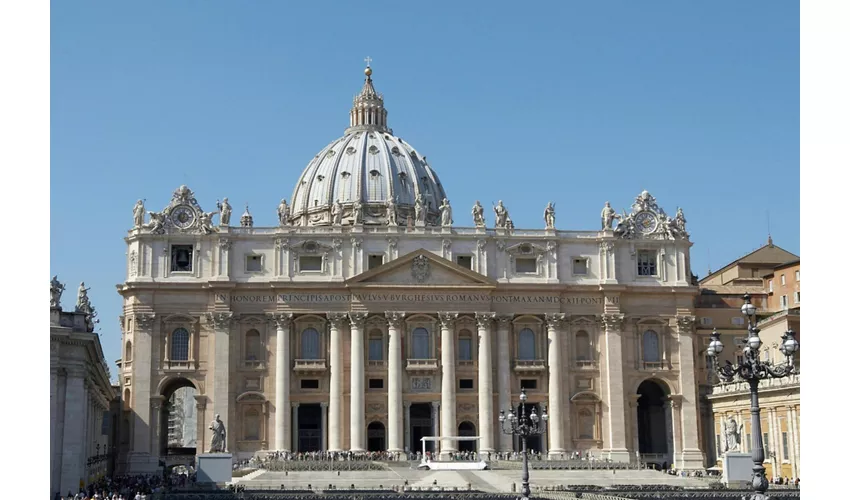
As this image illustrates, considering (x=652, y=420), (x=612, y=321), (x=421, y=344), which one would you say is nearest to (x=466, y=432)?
(x=421, y=344)

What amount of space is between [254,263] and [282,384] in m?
7.54

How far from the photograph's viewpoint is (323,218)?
102m

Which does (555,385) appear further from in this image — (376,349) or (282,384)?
(282,384)

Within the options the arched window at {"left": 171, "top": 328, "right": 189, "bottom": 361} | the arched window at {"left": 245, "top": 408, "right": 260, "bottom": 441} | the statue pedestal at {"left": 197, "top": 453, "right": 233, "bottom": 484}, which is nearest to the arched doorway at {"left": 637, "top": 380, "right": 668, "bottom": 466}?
the arched window at {"left": 245, "top": 408, "right": 260, "bottom": 441}

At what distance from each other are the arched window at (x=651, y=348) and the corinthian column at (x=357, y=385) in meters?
17.3

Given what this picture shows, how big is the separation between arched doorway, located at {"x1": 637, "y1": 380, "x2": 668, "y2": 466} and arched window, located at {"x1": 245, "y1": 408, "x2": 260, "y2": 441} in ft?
78.1

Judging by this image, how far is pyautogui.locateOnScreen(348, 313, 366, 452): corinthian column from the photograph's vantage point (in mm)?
68250

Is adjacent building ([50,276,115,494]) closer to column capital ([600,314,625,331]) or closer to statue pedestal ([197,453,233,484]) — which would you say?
statue pedestal ([197,453,233,484])

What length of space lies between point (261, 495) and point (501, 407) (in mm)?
31522

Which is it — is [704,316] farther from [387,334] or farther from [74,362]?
[74,362]

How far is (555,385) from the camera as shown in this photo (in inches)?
2766
